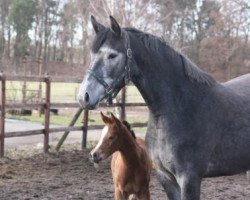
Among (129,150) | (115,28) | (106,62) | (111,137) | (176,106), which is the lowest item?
(129,150)

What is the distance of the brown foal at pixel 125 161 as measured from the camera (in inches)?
194

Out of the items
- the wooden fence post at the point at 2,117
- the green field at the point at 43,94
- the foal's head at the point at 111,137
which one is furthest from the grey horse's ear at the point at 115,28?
the green field at the point at 43,94

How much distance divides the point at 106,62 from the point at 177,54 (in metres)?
0.59

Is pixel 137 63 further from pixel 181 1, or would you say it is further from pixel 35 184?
pixel 181 1

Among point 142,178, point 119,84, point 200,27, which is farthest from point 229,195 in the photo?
point 200,27

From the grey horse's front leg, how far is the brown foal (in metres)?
1.93

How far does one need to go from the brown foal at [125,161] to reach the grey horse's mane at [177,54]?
1929 mm

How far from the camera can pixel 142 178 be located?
4.98 m

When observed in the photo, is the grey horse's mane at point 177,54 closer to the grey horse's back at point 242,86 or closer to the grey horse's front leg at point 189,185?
the grey horse's back at point 242,86

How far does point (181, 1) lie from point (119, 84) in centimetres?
2769

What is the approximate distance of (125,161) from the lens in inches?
199

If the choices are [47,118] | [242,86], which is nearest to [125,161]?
[242,86]

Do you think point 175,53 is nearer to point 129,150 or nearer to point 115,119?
point 115,119

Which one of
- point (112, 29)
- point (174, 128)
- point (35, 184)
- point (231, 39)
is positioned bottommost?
point (35, 184)
